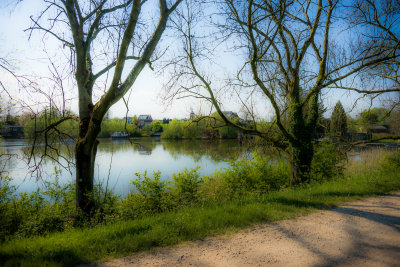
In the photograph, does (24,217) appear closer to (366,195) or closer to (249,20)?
(249,20)

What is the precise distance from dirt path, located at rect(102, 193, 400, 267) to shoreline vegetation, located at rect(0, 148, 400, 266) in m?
0.29

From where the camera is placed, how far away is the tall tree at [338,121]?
1015 cm

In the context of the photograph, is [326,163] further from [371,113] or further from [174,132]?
[174,132]

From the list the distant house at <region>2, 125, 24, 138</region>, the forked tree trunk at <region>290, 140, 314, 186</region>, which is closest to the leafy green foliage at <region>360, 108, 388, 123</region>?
the forked tree trunk at <region>290, 140, 314, 186</region>

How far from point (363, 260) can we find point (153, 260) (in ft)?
9.01

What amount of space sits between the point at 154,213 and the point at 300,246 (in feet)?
10.5

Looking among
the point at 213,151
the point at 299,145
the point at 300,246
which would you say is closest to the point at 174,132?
the point at 213,151

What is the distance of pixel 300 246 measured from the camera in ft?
10.8

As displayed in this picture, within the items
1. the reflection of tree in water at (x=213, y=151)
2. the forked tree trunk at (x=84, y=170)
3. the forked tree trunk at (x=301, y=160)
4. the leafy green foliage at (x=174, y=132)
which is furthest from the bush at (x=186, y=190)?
the leafy green foliage at (x=174, y=132)

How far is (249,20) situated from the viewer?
6.50m

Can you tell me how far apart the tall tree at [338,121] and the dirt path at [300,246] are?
6582mm

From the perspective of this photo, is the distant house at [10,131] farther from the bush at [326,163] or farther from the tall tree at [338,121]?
the tall tree at [338,121]

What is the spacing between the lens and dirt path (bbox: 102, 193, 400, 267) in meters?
2.91

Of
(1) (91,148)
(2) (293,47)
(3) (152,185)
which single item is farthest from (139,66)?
(2) (293,47)
